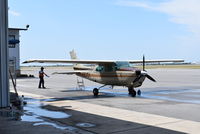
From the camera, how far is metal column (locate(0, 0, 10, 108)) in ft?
36.8

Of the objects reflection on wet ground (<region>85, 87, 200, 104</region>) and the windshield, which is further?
the windshield

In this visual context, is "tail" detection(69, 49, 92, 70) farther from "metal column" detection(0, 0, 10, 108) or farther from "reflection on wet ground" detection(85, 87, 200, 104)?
"metal column" detection(0, 0, 10, 108)

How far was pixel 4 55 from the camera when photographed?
11328mm

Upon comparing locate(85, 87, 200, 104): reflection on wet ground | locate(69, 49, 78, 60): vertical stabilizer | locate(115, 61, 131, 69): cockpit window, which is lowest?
locate(85, 87, 200, 104): reflection on wet ground

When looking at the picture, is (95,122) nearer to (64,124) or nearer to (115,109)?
(64,124)

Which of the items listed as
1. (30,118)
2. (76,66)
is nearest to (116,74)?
(76,66)

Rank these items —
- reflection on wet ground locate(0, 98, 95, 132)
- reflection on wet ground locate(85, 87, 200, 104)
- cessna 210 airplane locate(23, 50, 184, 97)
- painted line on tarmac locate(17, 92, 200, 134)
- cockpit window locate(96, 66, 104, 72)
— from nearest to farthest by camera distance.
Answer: painted line on tarmac locate(17, 92, 200, 134) → reflection on wet ground locate(0, 98, 95, 132) → reflection on wet ground locate(85, 87, 200, 104) → cessna 210 airplane locate(23, 50, 184, 97) → cockpit window locate(96, 66, 104, 72)

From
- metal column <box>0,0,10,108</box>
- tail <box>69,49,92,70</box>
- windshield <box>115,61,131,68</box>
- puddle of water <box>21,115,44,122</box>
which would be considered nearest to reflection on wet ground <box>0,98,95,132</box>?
puddle of water <box>21,115,44,122</box>

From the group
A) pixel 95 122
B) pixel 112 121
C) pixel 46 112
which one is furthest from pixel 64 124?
pixel 46 112

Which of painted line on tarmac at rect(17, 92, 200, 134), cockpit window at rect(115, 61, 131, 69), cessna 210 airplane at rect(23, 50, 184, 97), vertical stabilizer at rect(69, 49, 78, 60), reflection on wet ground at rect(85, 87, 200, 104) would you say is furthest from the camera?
vertical stabilizer at rect(69, 49, 78, 60)

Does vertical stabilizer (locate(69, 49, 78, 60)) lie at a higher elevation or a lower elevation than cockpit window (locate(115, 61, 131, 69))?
higher

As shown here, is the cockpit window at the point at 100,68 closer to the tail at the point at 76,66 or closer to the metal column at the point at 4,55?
the tail at the point at 76,66

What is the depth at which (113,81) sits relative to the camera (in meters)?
17.2

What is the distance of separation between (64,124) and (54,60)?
9.93 meters
